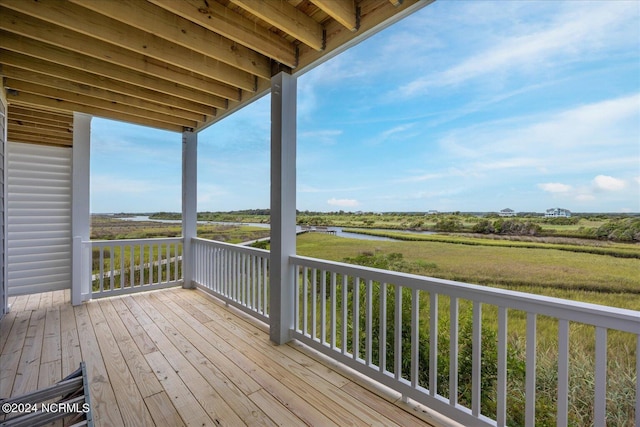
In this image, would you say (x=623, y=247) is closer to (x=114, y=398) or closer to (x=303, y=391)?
(x=303, y=391)

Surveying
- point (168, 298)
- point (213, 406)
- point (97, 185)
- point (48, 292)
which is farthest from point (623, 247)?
point (48, 292)

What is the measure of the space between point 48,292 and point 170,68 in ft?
13.5

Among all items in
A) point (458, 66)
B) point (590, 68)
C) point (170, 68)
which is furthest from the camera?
point (170, 68)

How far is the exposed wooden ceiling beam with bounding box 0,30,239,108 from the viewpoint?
2.34 m

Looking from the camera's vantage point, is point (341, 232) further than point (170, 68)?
Yes

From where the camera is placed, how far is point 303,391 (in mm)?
1964

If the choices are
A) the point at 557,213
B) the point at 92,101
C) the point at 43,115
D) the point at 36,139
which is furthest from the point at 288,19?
the point at 36,139

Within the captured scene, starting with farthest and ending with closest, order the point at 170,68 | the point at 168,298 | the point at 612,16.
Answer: the point at 168,298
the point at 170,68
the point at 612,16

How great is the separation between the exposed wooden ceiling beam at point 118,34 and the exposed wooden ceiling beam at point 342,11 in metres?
1.35

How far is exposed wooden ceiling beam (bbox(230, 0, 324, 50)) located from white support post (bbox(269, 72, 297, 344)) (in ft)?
1.65

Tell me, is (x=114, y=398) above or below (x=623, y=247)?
below

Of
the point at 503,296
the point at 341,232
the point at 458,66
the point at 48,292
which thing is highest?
the point at 458,66

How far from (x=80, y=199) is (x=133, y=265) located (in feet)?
3.74

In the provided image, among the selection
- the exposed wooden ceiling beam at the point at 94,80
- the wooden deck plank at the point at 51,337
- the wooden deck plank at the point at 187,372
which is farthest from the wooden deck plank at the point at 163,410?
the exposed wooden ceiling beam at the point at 94,80
